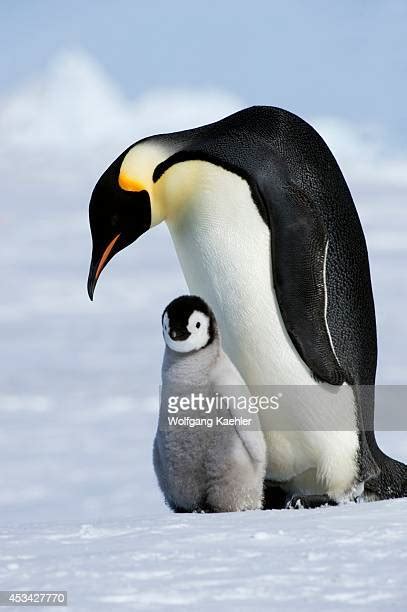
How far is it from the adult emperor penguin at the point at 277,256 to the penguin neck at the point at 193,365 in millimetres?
355

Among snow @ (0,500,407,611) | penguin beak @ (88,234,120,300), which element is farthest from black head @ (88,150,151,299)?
snow @ (0,500,407,611)

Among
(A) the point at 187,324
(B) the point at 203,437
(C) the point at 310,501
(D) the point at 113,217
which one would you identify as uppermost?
(D) the point at 113,217

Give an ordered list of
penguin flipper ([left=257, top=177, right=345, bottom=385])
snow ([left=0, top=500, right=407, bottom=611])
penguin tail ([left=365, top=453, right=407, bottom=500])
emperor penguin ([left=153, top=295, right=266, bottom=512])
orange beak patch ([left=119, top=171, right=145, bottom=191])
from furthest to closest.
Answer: penguin tail ([left=365, top=453, right=407, bottom=500]), orange beak patch ([left=119, top=171, right=145, bottom=191]), penguin flipper ([left=257, top=177, right=345, bottom=385]), emperor penguin ([left=153, top=295, right=266, bottom=512]), snow ([left=0, top=500, right=407, bottom=611])

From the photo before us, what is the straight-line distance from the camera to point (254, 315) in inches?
162

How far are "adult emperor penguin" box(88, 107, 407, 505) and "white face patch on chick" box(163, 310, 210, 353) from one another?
39 cm

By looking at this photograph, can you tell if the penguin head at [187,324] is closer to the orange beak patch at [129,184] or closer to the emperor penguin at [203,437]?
the emperor penguin at [203,437]

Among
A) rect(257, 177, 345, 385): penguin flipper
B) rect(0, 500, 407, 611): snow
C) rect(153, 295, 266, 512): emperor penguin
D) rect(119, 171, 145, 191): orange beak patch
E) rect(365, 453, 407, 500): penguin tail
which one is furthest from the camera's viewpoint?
rect(365, 453, 407, 500): penguin tail

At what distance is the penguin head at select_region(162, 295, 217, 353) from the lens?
3.70 m

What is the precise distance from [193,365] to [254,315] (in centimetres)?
44

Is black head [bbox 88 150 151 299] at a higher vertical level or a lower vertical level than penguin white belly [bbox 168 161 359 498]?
higher

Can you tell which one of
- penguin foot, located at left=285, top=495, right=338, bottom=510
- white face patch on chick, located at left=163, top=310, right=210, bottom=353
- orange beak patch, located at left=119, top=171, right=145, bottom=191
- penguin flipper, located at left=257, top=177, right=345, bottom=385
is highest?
orange beak patch, located at left=119, top=171, right=145, bottom=191

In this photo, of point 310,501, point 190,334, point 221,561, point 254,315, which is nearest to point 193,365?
point 190,334

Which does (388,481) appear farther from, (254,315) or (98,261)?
(98,261)

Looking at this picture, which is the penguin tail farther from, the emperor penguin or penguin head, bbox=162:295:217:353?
penguin head, bbox=162:295:217:353
